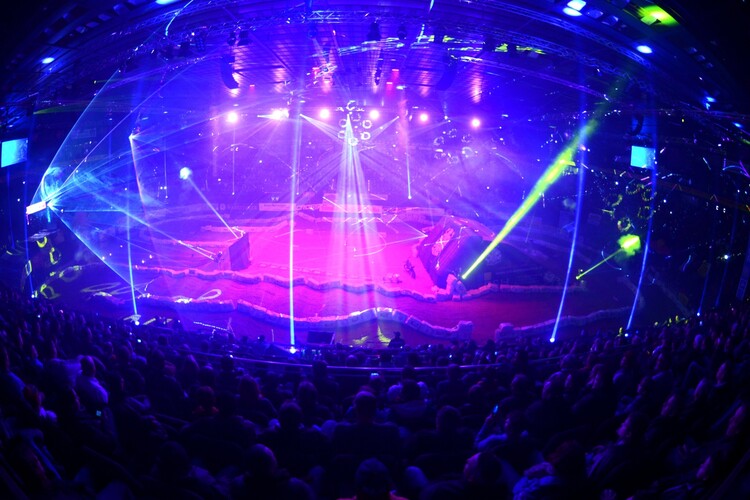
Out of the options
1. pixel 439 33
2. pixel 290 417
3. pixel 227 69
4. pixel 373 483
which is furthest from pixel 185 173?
pixel 373 483

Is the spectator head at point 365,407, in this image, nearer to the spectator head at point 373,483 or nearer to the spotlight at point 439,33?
the spectator head at point 373,483

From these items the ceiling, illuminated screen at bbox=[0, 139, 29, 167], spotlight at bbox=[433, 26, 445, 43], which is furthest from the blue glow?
illuminated screen at bbox=[0, 139, 29, 167]

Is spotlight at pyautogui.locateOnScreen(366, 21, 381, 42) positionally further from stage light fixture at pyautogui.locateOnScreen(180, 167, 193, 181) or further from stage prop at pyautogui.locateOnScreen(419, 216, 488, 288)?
stage light fixture at pyautogui.locateOnScreen(180, 167, 193, 181)

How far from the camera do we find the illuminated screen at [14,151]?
44.9 feet

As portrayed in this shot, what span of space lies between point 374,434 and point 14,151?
1829cm

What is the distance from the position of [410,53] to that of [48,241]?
1893 centimetres

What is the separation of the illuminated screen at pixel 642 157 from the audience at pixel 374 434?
12.8 m

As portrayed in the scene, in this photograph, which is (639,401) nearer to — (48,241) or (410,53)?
(410,53)

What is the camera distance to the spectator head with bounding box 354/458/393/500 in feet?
8.80

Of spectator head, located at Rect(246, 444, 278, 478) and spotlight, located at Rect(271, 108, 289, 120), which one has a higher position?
spotlight, located at Rect(271, 108, 289, 120)

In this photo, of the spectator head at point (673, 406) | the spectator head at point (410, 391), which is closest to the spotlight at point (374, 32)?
the spectator head at point (410, 391)

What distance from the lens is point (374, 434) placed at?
11.8ft

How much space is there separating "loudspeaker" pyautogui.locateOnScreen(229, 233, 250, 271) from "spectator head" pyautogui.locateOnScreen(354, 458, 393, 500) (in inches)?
653

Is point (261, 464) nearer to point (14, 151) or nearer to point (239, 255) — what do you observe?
point (239, 255)
